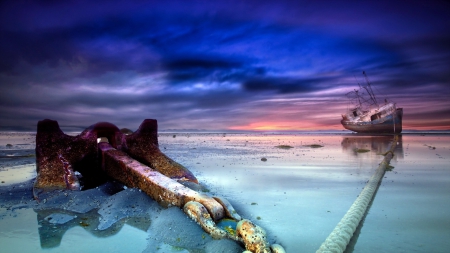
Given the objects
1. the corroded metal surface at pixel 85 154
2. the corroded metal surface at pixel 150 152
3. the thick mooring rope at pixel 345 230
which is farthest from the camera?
the corroded metal surface at pixel 150 152

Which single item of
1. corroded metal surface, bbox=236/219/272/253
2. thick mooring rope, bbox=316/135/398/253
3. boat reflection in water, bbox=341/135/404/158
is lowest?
boat reflection in water, bbox=341/135/404/158

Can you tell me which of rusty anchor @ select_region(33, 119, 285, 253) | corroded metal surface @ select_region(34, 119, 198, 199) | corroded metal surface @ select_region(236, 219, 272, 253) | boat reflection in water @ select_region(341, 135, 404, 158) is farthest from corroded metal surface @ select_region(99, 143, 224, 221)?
boat reflection in water @ select_region(341, 135, 404, 158)

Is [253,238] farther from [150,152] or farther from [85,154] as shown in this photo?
[85,154]

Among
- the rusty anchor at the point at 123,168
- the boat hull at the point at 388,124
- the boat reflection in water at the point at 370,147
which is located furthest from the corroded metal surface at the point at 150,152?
the boat hull at the point at 388,124

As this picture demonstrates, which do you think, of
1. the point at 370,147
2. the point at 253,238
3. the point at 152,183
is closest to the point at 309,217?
the point at 253,238

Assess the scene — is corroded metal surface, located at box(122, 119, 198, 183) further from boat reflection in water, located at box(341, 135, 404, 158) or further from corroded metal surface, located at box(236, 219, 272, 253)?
boat reflection in water, located at box(341, 135, 404, 158)

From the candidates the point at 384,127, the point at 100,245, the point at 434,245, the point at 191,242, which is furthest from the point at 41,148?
the point at 384,127

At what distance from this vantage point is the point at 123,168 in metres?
4.28

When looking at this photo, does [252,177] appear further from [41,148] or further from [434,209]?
[41,148]

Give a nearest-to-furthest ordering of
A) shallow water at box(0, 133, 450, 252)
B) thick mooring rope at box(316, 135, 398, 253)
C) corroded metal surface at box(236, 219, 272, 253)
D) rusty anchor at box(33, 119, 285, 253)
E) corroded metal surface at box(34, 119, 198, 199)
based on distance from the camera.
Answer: corroded metal surface at box(236, 219, 272, 253) → thick mooring rope at box(316, 135, 398, 253) → shallow water at box(0, 133, 450, 252) → rusty anchor at box(33, 119, 285, 253) → corroded metal surface at box(34, 119, 198, 199)

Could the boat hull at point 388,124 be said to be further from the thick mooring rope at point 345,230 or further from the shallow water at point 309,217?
the thick mooring rope at point 345,230

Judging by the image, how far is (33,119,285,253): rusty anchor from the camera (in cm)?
281

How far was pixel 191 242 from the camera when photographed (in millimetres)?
2510

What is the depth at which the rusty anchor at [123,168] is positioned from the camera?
111 inches
